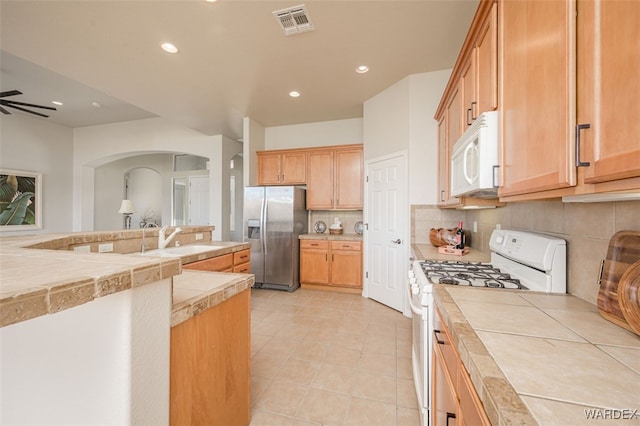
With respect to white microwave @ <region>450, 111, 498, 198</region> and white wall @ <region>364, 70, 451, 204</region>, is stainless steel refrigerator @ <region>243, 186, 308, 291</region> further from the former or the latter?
white microwave @ <region>450, 111, 498, 198</region>

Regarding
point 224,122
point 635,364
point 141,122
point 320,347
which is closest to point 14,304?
point 635,364

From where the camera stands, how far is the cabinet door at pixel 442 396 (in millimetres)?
823

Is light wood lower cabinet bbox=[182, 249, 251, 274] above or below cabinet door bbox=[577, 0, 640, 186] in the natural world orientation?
below

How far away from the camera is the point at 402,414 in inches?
62.1

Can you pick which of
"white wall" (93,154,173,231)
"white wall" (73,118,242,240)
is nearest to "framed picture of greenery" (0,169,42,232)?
"white wall" (73,118,242,240)

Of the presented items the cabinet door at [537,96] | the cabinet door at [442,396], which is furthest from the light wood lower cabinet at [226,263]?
the cabinet door at [537,96]

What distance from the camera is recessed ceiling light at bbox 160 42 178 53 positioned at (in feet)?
8.03

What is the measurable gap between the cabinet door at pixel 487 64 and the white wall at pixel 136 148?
460cm

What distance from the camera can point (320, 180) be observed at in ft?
14.0

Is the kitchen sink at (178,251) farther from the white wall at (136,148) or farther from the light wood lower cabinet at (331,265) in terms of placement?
the white wall at (136,148)

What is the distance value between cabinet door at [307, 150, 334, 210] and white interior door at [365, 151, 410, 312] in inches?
28.6

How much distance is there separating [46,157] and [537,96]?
793cm

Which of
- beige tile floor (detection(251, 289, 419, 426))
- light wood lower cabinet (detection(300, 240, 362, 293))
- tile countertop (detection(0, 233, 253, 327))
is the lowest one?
beige tile floor (detection(251, 289, 419, 426))

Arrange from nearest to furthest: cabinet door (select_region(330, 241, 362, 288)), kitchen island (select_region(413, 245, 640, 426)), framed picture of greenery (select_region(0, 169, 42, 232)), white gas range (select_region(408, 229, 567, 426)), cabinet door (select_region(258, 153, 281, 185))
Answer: kitchen island (select_region(413, 245, 640, 426)), white gas range (select_region(408, 229, 567, 426)), cabinet door (select_region(330, 241, 362, 288)), cabinet door (select_region(258, 153, 281, 185)), framed picture of greenery (select_region(0, 169, 42, 232))
